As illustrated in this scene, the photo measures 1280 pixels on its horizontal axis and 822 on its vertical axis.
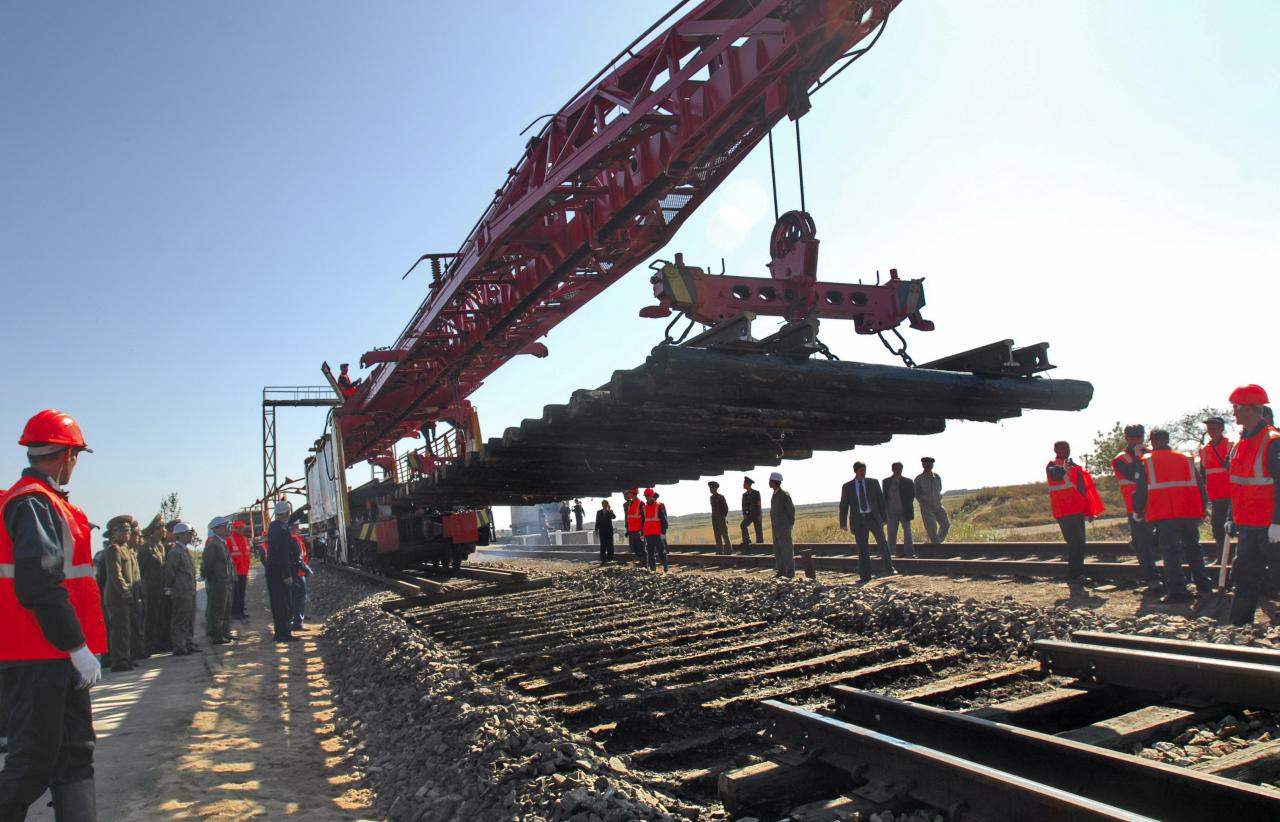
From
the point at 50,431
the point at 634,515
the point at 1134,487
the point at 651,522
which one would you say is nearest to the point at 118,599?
the point at 50,431

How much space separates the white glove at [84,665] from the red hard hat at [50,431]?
93 centimetres

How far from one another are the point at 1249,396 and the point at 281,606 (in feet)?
34.0

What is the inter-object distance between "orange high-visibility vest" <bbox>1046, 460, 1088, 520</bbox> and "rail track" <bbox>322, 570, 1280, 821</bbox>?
409cm

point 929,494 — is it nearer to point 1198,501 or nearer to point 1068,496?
point 1068,496

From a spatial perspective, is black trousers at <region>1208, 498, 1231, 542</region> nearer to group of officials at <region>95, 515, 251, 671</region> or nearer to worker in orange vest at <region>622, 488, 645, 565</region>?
worker in orange vest at <region>622, 488, 645, 565</region>

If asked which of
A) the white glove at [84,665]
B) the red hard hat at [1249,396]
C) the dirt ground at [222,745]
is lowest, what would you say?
the dirt ground at [222,745]

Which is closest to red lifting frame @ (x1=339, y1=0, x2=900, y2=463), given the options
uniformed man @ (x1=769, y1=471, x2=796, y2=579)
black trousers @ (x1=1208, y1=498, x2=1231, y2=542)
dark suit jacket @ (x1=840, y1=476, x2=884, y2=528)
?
uniformed man @ (x1=769, y1=471, x2=796, y2=579)

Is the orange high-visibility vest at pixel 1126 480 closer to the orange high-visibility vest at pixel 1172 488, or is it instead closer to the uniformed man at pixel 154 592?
the orange high-visibility vest at pixel 1172 488

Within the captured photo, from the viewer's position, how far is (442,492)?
11953 millimetres

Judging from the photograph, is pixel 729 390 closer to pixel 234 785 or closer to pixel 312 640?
pixel 234 785

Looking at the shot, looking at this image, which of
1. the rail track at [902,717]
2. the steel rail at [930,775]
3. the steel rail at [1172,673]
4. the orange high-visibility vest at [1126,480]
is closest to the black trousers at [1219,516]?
the orange high-visibility vest at [1126,480]

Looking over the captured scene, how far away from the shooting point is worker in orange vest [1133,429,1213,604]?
7484mm

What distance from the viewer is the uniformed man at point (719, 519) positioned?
16703 millimetres

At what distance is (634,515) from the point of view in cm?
1622
